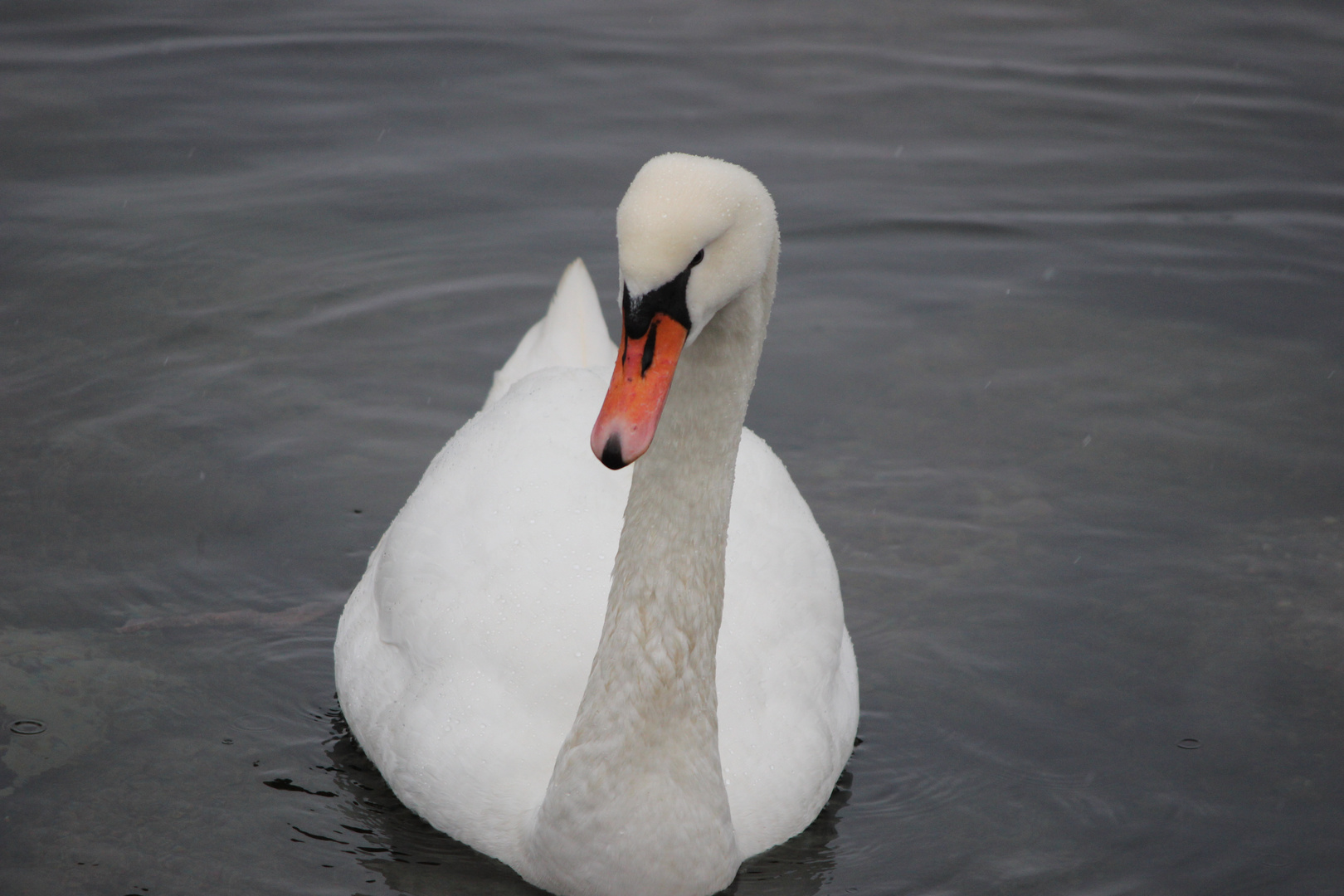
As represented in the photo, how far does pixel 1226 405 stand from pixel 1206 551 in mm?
1475

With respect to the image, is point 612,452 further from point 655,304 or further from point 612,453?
point 655,304

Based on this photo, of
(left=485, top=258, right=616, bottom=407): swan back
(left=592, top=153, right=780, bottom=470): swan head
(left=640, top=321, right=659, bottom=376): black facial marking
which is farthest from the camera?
(left=485, top=258, right=616, bottom=407): swan back

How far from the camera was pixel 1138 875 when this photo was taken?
17.1 feet

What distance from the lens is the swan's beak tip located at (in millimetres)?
3559

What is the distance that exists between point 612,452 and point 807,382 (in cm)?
493

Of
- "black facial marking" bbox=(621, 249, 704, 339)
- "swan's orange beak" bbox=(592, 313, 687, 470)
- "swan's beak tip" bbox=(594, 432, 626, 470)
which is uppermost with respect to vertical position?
"black facial marking" bbox=(621, 249, 704, 339)

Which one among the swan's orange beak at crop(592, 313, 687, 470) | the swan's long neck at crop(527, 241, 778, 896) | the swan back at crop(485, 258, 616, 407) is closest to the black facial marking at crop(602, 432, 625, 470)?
the swan's orange beak at crop(592, 313, 687, 470)

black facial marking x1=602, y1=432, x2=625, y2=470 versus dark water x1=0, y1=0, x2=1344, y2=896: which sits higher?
black facial marking x1=602, y1=432, x2=625, y2=470

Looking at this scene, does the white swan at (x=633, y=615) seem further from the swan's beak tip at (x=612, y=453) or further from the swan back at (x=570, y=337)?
the swan back at (x=570, y=337)

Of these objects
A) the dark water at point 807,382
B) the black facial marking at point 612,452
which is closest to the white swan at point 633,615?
the black facial marking at point 612,452

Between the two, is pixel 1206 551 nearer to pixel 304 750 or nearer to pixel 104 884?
pixel 304 750

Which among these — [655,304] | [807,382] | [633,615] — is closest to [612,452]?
[655,304]

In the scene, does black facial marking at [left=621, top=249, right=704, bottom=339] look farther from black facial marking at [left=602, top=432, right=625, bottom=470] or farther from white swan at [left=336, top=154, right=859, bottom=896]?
black facial marking at [left=602, top=432, right=625, bottom=470]

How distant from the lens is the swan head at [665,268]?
3525mm
